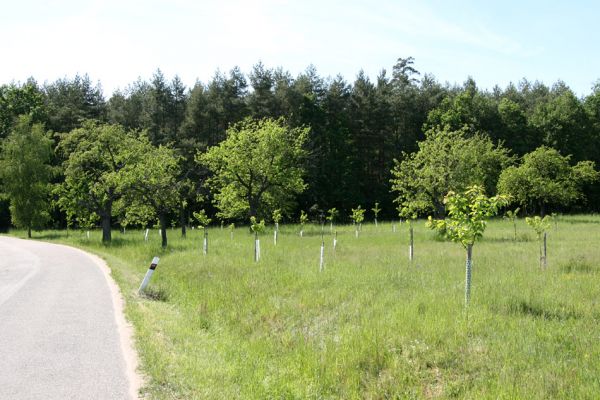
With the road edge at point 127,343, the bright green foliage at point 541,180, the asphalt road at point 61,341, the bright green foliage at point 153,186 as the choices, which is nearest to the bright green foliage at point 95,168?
the bright green foliage at point 153,186

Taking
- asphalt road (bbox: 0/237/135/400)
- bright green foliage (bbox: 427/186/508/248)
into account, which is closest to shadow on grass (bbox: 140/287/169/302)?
asphalt road (bbox: 0/237/135/400)

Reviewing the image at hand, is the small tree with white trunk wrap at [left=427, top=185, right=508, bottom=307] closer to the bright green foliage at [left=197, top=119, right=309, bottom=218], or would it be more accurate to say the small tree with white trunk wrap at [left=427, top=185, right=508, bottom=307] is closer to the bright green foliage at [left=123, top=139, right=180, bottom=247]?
the bright green foliage at [left=123, top=139, right=180, bottom=247]

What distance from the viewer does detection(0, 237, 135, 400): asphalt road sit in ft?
20.9

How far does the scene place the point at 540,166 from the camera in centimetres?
5006

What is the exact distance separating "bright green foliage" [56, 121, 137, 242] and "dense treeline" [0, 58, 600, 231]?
49.9 ft

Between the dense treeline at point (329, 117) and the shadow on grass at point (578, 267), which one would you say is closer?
the shadow on grass at point (578, 267)

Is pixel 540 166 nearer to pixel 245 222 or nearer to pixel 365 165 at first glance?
pixel 365 165

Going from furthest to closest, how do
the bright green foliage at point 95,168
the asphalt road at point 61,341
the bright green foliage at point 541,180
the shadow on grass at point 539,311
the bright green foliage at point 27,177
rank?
the bright green foliage at point 541,180 → the bright green foliage at point 27,177 → the bright green foliage at point 95,168 → the shadow on grass at point 539,311 → the asphalt road at point 61,341

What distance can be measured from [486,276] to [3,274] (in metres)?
16.6

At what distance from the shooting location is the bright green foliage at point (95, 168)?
33125mm

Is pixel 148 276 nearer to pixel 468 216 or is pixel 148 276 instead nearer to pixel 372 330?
pixel 372 330

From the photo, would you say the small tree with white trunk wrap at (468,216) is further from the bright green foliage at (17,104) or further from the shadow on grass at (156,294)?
the bright green foliage at (17,104)

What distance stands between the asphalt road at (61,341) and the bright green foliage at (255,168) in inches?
924

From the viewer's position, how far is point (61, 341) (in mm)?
8578
